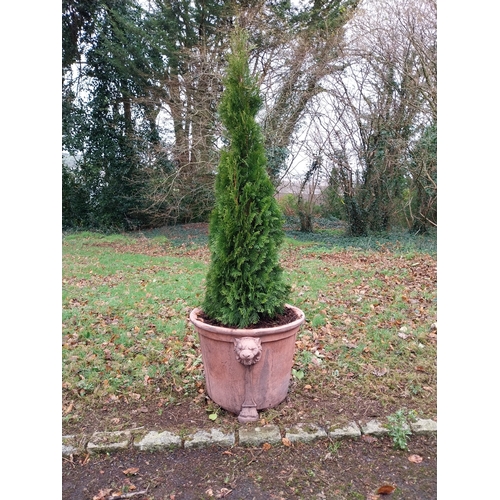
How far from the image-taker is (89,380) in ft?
8.79

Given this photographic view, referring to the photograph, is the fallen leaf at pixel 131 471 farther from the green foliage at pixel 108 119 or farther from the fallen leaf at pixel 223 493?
the green foliage at pixel 108 119

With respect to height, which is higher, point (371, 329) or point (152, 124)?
point (152, 124)

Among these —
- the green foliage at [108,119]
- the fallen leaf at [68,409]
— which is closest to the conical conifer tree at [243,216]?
the fallen leaf at [68,409]

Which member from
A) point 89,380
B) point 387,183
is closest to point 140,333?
point 89,380

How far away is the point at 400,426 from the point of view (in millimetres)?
2133

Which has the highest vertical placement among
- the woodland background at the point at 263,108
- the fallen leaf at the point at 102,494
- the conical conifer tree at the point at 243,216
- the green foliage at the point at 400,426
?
the woodland background at the point at 263,108

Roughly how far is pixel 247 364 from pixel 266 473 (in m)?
0.55

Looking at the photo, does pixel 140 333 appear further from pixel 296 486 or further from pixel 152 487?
pixel 296 486

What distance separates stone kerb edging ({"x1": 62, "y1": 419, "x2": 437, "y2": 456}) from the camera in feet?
6.64

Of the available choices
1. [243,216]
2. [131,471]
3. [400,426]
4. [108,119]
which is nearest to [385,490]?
[400,426]

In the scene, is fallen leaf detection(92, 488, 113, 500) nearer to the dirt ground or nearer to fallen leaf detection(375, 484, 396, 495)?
the dirt ground

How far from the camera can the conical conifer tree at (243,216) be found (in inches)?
88.3

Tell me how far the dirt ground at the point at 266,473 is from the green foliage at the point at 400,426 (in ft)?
0.12

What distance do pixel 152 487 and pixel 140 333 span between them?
1914 mm
